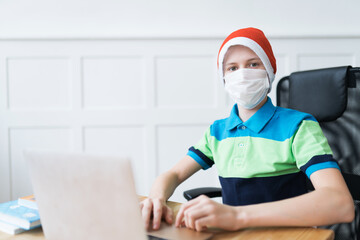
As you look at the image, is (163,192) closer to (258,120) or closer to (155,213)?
(155,213)

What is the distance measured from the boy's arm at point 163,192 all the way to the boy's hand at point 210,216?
9cm

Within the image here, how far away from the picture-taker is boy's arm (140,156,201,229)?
2.64 ft

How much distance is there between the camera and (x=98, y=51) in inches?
97.8

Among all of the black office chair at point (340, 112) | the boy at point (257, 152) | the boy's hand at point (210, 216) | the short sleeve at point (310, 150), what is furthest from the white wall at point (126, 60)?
the boy's hand at point (210, 216)

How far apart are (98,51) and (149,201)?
186 cm

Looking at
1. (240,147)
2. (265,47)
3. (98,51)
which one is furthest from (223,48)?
(98,51)

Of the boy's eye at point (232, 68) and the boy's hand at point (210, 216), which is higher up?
the boy's eye at point (232, 68)

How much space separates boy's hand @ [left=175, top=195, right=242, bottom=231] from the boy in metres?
0.05

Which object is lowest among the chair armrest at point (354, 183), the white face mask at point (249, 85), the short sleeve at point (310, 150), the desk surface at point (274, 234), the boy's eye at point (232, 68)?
the chair armrest at point (354, 183)

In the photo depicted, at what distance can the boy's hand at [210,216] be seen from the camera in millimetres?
717

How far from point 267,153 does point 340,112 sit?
421 mm

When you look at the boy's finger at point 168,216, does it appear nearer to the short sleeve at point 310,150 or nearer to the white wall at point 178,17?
the short sleeve at point 310,150

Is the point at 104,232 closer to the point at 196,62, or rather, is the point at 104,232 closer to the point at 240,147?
the point at 240,147

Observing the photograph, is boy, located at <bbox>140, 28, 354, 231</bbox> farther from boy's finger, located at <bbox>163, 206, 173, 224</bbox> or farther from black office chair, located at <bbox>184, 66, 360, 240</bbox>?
black office chair, located at <bbox>184, 66, 360, 240</bbox>
